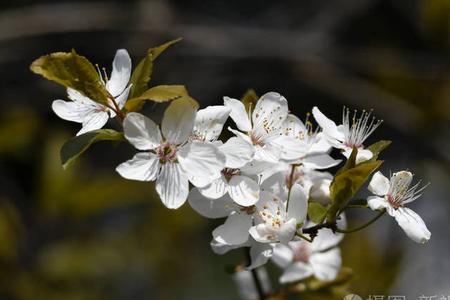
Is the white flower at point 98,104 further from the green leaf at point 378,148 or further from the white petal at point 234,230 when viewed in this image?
the green leaf at point 378,148

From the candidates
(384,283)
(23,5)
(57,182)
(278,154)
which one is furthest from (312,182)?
(23,5)

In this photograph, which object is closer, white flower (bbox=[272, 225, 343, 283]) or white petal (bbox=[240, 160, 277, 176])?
white petal (bbox=[240, 160, 277, 176])

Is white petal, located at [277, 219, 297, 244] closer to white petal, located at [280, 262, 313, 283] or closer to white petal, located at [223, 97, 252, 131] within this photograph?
white petal, located at [223, 97, 252, 131]

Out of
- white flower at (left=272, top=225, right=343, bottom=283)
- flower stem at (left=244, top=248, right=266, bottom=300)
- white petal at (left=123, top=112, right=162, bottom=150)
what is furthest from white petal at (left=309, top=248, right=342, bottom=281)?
white petal at (left=123, top=112, right=162, bottom=150)

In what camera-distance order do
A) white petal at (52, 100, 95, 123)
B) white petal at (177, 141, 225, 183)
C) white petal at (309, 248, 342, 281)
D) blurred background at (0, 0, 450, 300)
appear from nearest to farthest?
1. white petal at (177, 141, 225, 183)
2. white petal at (52, 100, 95, 123)
3. white petal at (309, 248, 342, 281)
4. blurred background at (0, 0, 450, 300)

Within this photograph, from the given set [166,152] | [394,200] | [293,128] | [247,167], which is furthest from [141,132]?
[394,200]

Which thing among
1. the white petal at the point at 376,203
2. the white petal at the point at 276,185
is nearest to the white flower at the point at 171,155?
the white petal at the point at 276,185
